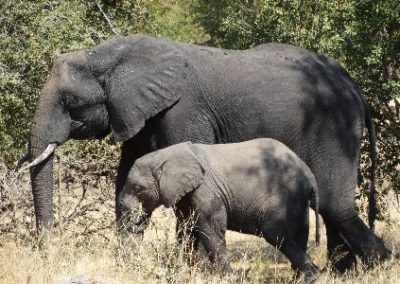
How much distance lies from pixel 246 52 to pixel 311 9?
10.1 ft

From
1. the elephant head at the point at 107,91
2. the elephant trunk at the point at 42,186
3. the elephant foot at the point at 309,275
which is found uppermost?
the elephant head at the point at 107,91

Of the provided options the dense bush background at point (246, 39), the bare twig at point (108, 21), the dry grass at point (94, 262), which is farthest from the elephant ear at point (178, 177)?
the bare twig at point (108, 21)

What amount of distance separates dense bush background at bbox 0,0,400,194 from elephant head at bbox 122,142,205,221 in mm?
2218

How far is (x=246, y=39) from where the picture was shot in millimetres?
14070

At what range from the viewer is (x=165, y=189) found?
945 cm

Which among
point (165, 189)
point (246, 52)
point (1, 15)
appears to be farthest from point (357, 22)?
point (1, 15)

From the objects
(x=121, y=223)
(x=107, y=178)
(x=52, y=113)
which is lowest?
(x=107, y=178)

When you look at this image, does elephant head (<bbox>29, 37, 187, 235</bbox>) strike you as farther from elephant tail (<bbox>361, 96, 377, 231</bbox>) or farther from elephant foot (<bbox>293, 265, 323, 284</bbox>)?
elephant foot (<bbox>293, 265, 323, 284</bbox>)

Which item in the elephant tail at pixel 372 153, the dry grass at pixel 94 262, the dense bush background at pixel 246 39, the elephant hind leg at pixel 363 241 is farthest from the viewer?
the dense bush background at pixel 246 39

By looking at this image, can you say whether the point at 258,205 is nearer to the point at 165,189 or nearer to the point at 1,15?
the point at 165,189

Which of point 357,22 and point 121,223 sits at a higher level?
point 357,22

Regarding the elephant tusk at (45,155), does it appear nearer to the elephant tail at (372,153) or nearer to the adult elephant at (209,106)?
the adult elephant at (209,106)

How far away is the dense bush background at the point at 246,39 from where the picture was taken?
10984mm

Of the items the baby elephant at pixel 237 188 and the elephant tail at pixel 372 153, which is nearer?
the baby elephant at pixel 237 188
